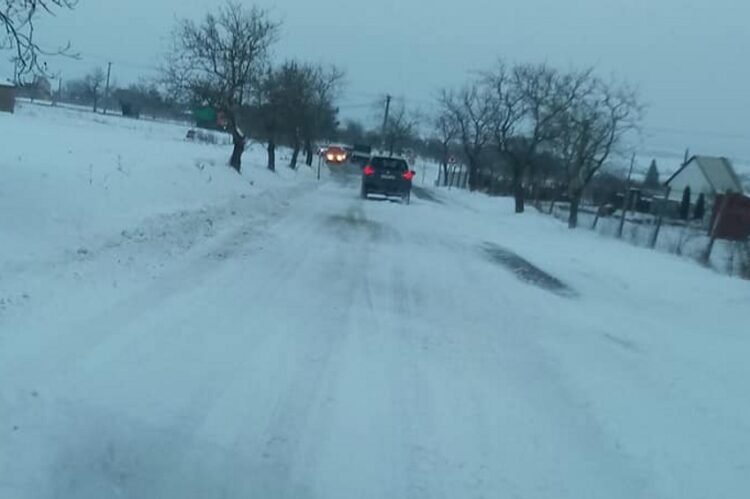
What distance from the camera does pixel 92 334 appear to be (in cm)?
803

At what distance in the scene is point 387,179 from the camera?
35.8m

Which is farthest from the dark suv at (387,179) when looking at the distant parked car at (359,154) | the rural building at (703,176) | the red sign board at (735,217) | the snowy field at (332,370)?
the distant parked car at (359,154)

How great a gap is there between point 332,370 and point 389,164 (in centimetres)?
2877

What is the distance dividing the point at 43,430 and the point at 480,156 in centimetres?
6053

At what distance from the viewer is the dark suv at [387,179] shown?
117ft

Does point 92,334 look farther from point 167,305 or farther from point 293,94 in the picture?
point 293,94

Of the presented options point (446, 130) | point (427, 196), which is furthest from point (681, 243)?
point (446, 130)

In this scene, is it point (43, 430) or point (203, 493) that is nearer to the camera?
point (203, 493)

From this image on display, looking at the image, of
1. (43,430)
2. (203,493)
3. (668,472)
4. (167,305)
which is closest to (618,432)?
(668,472)

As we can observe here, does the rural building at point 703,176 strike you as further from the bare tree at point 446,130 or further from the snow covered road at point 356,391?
the snow covered road at point 356,391

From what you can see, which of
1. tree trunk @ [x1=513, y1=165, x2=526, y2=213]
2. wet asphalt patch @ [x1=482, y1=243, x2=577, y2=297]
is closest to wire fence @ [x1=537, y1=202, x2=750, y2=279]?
tree trunk @ [x1=513, y1=165, x2=526, y2=213]

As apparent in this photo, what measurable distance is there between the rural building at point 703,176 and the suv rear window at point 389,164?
3581 centimetres

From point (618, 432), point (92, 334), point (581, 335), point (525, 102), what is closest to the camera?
point (618, 432)

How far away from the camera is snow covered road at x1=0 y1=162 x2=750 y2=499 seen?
5480 millimetres
